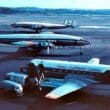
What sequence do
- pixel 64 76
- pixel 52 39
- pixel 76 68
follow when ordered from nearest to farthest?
1. pixel 76 68
2. pixel 64 76
3. pixel 52 39

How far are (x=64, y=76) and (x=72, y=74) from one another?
729 mm

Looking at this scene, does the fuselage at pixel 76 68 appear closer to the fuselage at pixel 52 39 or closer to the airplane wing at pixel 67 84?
the airplane wing at pixel 67 84

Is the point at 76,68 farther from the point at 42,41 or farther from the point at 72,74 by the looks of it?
the point at 42,41

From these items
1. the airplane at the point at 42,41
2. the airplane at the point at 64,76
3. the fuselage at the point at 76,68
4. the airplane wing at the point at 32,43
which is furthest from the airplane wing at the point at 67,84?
the airplane at the point at 42,41

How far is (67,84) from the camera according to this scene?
29.0m

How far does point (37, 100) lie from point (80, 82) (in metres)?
3.91

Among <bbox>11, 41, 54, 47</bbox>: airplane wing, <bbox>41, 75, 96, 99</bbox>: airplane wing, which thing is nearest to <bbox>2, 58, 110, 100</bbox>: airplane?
<bbox>41, 75, 96, 99</bbox>: airplane wing

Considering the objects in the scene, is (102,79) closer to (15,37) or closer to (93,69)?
(93,69)

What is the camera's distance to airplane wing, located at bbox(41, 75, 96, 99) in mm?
27194

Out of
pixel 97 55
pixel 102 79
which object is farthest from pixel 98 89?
pixel 97 55

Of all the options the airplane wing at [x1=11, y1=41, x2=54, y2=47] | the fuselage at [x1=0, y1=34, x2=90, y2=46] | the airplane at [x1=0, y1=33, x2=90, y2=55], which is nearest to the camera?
the airplane wing at [x1=11, y1=41, x2=54, y2=47]

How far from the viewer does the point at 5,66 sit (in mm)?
44000

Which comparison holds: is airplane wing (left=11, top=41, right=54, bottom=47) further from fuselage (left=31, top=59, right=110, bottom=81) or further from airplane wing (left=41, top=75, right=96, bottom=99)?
airplane wing (left=41, top=75, right=96, bottom=99)

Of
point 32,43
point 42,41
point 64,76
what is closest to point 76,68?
point 64,76
